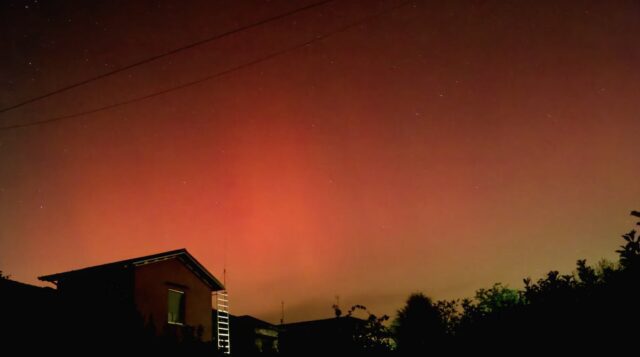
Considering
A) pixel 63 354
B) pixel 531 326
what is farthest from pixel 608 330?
pixel 63 354

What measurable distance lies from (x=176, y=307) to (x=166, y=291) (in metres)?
1.12

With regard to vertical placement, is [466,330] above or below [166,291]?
below

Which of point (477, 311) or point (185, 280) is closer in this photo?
point (477, 311)

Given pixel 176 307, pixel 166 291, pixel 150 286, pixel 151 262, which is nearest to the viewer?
pixel 150 286

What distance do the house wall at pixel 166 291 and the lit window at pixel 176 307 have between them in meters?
0.20

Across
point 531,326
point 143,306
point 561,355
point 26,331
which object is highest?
point 143,306

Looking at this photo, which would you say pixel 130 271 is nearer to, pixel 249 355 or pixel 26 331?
pixel 26 331

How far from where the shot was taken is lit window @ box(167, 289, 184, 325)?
857 inches

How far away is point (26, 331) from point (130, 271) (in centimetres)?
1249

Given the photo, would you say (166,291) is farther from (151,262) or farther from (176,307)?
(151,262)

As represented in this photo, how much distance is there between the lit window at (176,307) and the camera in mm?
21766

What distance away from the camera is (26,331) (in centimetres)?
790

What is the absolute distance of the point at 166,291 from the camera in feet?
70.7

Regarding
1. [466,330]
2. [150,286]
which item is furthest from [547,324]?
[150,286]
